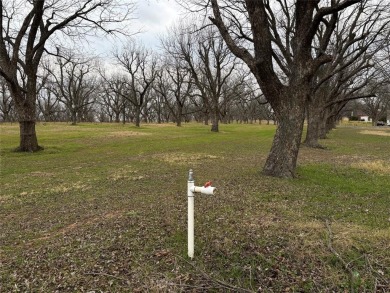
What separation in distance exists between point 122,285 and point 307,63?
712 cm

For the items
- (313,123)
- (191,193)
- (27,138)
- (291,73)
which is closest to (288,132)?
(291,73)

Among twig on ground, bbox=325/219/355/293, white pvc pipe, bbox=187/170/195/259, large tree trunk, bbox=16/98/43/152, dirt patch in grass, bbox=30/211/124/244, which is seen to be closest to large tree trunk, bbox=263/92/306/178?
twig on ground, bbox=325/219/355/293

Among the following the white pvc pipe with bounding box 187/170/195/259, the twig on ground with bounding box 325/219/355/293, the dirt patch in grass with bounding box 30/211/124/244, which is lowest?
the dirt patch in grass with bounding box 30/211/124/244

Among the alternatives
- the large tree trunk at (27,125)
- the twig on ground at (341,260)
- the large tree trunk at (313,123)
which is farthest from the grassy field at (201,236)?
the large tree trunk at (313,123)

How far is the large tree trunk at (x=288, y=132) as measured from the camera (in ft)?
26.7

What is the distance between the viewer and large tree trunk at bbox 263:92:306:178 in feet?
26.7

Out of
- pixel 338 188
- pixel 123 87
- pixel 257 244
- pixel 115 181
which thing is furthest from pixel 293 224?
pixel 123 87

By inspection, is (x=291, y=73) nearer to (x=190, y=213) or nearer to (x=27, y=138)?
Result: (x=190, y=213)

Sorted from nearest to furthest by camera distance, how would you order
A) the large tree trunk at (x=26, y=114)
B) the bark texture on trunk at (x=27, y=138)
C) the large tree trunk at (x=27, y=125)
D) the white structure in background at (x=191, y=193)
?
the white structure in background at (x=191, y=193)
the large tree trunk at (x=26, y=114)
the large tree trunk at (x=27, y=125)
the bark texture on trunk at (x=27, y=138)

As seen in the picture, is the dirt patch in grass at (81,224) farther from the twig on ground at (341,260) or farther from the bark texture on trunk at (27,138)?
the bark texture on trunk at (27,138)

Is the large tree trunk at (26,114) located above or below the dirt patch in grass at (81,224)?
above

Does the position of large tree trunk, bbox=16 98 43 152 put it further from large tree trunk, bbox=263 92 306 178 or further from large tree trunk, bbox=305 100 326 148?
large tree trunk, bbox=305 100 326 148

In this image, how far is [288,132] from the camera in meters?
8.20

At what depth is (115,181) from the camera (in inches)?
353
